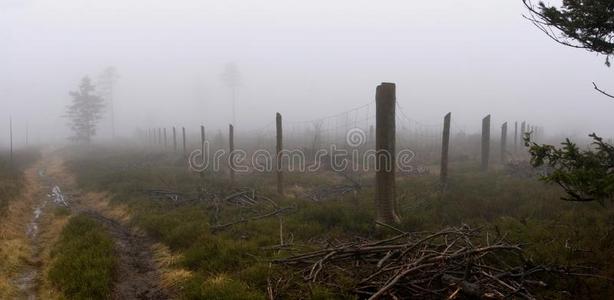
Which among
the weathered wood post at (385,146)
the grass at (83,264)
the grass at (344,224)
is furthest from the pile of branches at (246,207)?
the weathered wood post at (385,146)

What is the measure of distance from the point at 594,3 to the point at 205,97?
91.6 metres

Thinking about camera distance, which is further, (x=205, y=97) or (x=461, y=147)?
(x=205, y=97)

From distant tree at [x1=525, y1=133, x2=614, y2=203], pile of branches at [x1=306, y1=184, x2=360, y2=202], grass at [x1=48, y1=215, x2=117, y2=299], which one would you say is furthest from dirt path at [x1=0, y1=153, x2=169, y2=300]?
distant tree at [x1=525, y1=133, x2=614, y2=203]

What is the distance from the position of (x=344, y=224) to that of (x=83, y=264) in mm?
5302

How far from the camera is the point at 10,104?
98.3 m

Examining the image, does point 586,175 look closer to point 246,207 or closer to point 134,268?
point 134,268

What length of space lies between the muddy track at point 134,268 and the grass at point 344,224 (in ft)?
1.45

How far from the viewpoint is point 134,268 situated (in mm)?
7902

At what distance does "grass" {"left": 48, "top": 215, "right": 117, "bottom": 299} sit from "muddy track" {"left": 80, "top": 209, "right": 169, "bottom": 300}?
210 millimetres

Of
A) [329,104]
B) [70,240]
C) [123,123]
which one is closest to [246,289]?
[70,240]

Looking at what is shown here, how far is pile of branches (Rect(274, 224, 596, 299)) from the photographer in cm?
530

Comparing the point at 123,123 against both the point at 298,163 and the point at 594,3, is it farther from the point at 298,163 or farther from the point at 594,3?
the point at 594,3

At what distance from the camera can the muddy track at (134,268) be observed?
6.74 meters

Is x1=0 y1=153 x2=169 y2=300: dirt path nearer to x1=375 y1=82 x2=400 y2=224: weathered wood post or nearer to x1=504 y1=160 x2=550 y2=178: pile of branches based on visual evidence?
x1=375 y1=82 x2=400 y2=224: weathered wood post
